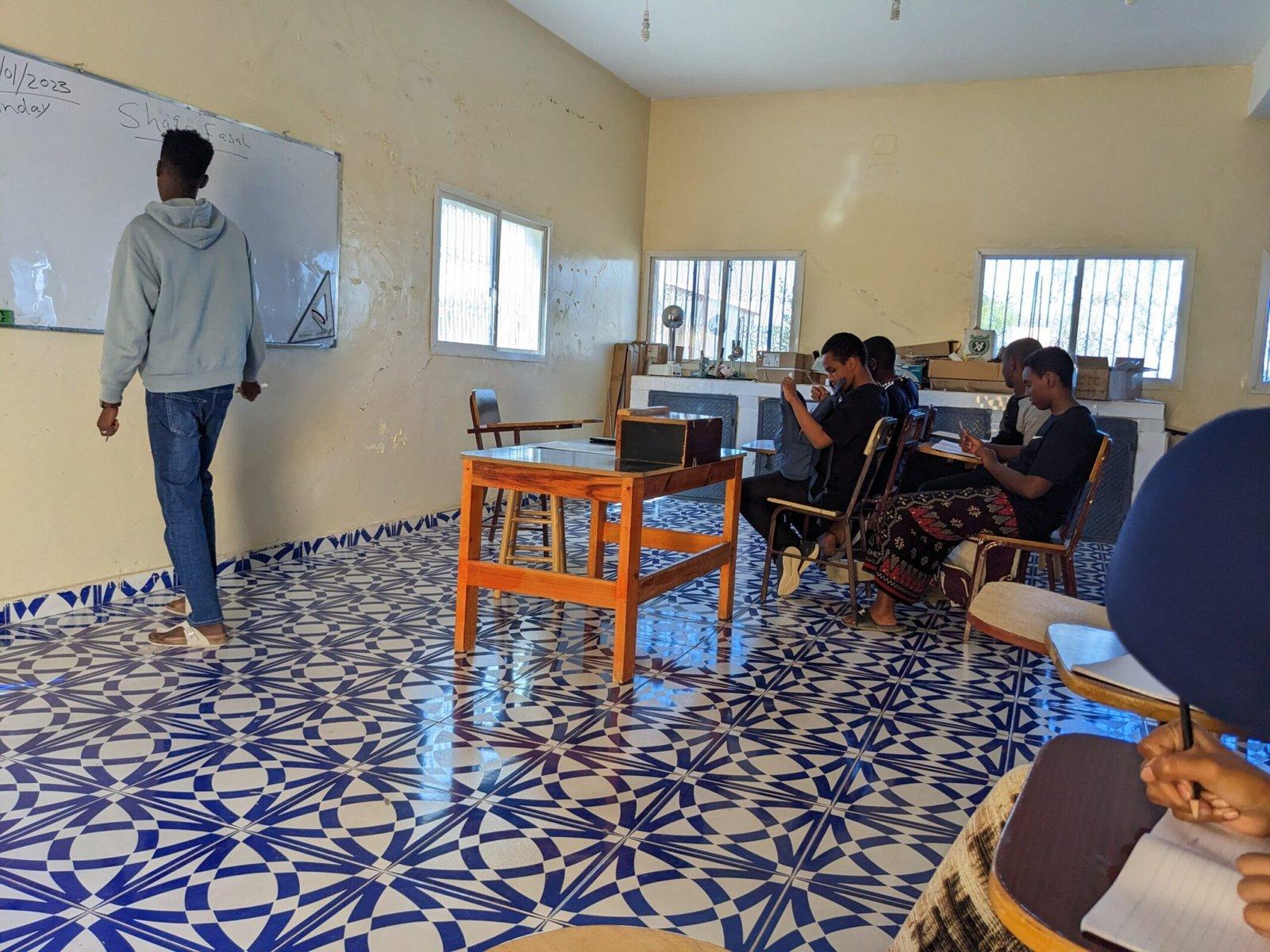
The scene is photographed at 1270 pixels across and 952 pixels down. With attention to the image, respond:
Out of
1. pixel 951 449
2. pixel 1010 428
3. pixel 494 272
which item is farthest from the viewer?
pixel 494 272

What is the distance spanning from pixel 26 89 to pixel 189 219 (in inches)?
32.9

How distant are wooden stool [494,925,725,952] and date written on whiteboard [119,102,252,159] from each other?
385cm

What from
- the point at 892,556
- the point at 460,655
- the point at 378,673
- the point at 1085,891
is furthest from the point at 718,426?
the point at 1085,891

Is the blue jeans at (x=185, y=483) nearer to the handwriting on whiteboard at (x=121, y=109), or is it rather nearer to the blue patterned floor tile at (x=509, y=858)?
the handwriting on whiteboard at (x=121, y=109)

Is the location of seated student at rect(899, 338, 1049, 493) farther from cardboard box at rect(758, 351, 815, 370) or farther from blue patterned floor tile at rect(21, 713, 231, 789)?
blue patterned floor tile at rect(21, 713, 231, 789)

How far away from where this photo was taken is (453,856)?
2.03 m

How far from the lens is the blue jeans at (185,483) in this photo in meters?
3.27

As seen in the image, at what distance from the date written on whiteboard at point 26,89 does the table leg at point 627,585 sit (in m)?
2.52

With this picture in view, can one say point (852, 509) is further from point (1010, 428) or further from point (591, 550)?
point (1010, 428)

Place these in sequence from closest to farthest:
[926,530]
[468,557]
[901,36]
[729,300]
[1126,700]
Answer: [1126,700] < [468,557] < [926,530] < [901,36] < [729,300]

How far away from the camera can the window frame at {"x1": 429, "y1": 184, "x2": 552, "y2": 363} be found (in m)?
5.91

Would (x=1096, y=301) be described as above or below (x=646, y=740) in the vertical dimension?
above

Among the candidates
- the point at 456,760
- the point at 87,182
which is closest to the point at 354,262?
the point at 87,182

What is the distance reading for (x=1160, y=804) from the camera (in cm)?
93
